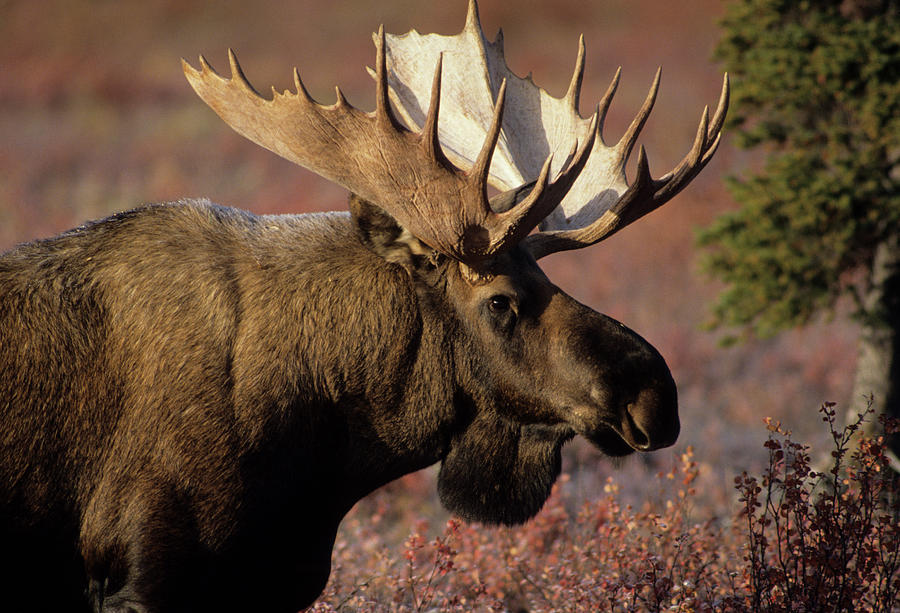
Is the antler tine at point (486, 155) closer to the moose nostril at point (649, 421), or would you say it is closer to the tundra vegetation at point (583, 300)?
the moose nostril at point (649, 421)

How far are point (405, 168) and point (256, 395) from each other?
925 millimetres

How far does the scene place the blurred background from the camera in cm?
960

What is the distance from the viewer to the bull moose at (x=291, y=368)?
3145 mm

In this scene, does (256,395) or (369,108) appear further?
(369,108)

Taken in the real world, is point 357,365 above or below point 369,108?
below

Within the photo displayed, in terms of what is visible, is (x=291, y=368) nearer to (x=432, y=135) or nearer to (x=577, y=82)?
(x=432, y=135)

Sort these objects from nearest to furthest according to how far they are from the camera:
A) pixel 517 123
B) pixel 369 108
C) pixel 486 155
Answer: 1. pixel 486 155
2. pixel 517 123
3. pixel 369 108

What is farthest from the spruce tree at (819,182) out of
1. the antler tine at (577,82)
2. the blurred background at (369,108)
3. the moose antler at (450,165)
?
the moose antler at (450,165)

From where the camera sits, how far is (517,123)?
14.5 ft

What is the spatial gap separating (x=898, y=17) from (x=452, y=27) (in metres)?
19.6

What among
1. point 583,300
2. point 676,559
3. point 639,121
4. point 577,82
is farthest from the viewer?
point 583,300

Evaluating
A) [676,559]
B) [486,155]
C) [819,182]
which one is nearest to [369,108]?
[819,182]

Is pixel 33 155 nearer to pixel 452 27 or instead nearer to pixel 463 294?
pixel 452 27

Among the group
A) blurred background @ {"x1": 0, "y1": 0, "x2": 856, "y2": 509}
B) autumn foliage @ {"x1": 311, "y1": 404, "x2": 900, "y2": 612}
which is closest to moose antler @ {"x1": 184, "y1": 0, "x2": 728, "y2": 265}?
autumn foliage @ {"x1": 311, "y1": 404, "x2": 900, "y2": 612}
